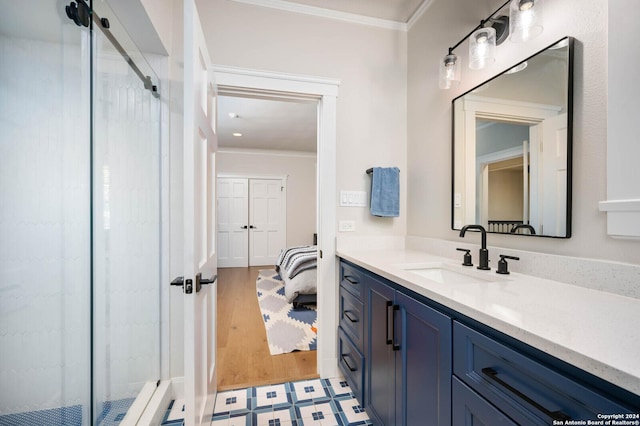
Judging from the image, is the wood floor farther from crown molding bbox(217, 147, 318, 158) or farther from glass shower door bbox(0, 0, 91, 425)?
crown molding bbox(217, 147, 318, 158)

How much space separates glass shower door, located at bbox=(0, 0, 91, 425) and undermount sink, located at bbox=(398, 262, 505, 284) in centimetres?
169

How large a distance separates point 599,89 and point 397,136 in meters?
1.29

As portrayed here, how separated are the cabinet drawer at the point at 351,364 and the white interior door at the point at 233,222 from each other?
4.69 m

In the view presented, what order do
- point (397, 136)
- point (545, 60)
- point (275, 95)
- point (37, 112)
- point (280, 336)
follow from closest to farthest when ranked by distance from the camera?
1. point (545, 60)
2. point (37, 112)
3. point (275, 95)
4. point (397, 136)
5. point (280, 336)

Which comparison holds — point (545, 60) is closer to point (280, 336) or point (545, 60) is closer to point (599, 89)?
point (599, 89)

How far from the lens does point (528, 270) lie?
1.26 m

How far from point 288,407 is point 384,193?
62.0 inches

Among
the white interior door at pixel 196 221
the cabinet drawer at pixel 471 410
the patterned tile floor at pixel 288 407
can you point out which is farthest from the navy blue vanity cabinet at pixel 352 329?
the white interior door at pixel 196 221

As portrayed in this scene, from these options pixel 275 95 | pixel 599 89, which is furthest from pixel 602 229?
pixel 275 95

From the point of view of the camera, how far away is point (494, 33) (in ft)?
4.41

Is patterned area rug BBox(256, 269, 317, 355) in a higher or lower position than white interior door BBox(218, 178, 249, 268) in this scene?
lower

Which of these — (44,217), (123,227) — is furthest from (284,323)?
(44,217)

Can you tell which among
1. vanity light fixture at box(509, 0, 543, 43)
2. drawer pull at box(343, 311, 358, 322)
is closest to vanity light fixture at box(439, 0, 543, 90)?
vanity light fixture at box(509, 0, 543, 43)

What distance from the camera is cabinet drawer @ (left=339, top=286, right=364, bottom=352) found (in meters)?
1.66
